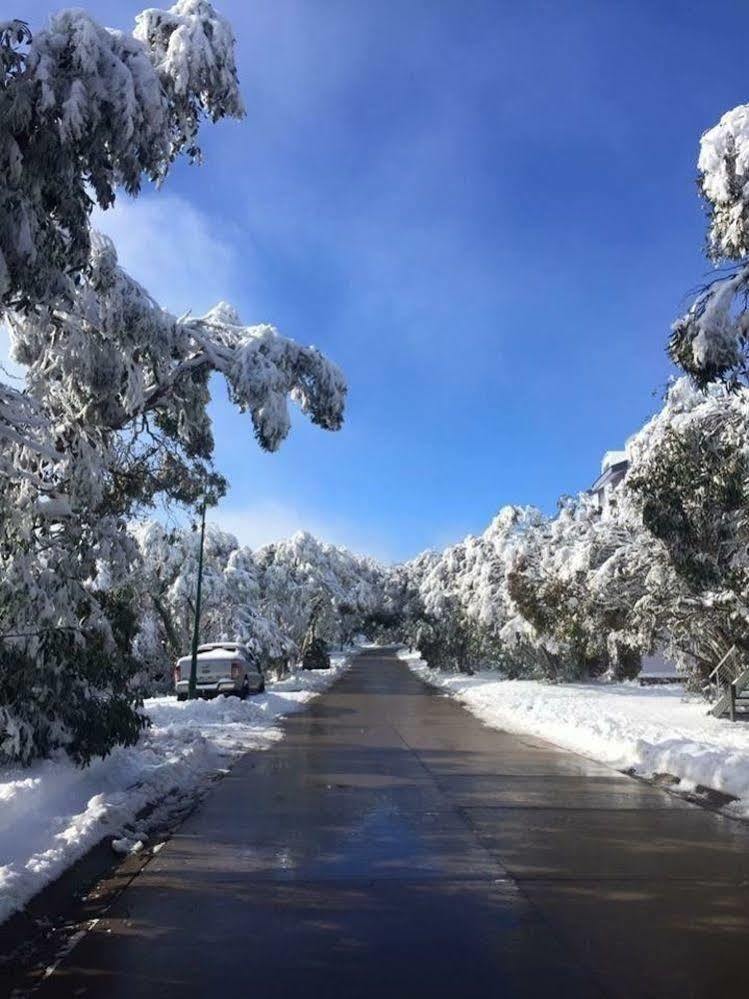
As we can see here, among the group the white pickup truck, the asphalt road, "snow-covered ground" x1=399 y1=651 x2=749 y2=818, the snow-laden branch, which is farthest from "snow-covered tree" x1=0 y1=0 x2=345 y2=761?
the white pickup truck

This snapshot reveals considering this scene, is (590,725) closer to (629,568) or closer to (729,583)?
(729,583)

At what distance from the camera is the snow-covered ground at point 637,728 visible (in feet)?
38.7

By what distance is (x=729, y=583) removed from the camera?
16.6 meters

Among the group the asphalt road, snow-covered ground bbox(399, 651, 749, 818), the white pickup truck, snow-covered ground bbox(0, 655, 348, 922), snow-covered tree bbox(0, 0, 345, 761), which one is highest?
snow-covered tree bbox(0, 0, 345, 761)

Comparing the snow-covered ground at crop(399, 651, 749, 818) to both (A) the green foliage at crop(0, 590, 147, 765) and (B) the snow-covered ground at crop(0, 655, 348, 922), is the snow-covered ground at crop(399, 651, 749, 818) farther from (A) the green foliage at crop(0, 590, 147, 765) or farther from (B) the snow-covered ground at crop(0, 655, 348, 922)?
(A) the green foliage at crop(0, 590, 147, 765)

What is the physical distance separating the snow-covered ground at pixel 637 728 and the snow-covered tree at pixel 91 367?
21.1 feet

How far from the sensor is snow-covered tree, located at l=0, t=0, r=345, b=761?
5789mm

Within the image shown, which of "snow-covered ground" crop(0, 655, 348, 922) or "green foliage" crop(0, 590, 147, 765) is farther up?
"green foliage" crop(0, 590, 147, 765)

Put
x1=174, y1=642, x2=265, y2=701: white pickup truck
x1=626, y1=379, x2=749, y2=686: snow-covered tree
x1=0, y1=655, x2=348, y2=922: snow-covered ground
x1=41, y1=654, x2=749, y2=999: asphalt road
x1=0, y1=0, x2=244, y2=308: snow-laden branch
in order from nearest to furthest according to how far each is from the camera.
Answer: x1=41, y1=654, x2=749, y2=999: asphalt road, x1=0, y1=0, x2=244, y2=308: snow-laden branch, x1=0, y1=655, x2=348, y2=922: snow-covered ground, x1=626, y1=379, x2=749, y2=686: snow-covered tree, x1=174, y1=642, x2=265, y2=701: white pickup truck

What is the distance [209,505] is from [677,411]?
9.49 metres

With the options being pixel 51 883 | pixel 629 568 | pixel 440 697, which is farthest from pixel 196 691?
pixel 51 883

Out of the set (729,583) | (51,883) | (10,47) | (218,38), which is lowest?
(51,883)

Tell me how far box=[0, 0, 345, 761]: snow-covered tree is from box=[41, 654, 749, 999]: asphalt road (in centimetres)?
208

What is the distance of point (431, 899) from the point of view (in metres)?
6.29
